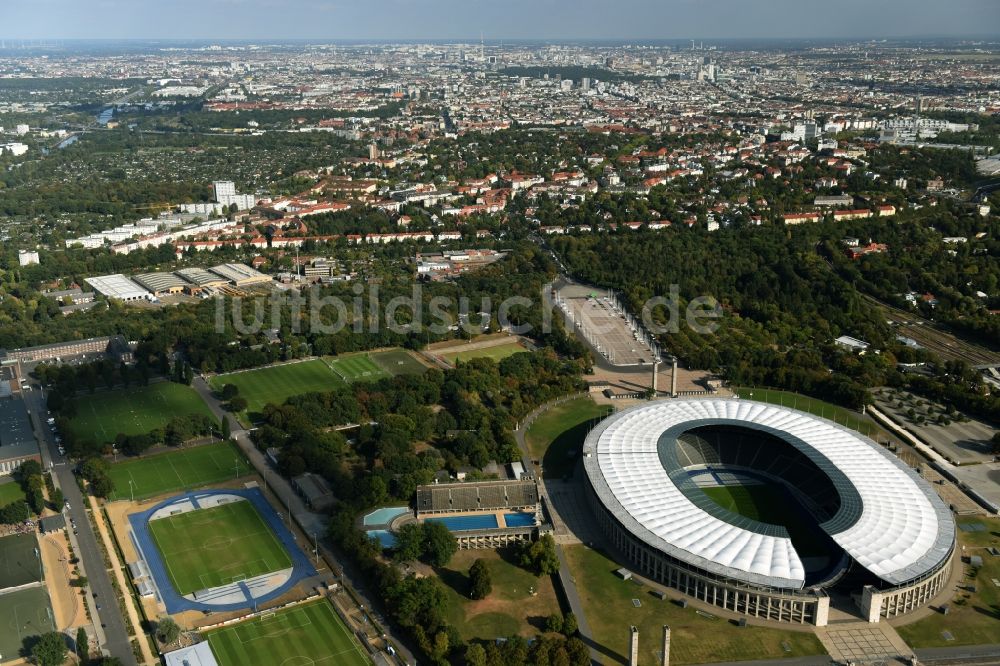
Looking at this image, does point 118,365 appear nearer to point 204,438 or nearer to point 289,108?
point 204,438

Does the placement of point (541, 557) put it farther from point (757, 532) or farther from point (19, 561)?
point (19, 561)

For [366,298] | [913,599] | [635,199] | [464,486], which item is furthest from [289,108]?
[913,599]

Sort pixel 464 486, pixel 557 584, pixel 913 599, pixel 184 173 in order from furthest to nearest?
pixel 184 173 < pixel 464 486 < pixel 557 584 < pixel 913 599

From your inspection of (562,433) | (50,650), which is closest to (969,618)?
(562,433)

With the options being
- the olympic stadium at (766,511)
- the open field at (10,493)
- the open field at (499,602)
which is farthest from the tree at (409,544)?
the open field at (10,493)

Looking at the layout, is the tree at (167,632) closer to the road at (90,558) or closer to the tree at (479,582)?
the road at (90,558)

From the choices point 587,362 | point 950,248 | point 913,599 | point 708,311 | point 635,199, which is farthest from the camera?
point 635,199

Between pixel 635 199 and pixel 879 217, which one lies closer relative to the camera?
pixel 879 217

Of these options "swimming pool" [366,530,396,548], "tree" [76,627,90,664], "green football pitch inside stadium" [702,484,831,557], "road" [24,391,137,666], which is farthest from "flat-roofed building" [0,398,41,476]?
"green football pitch inside stadium" [702,484,831,557]
